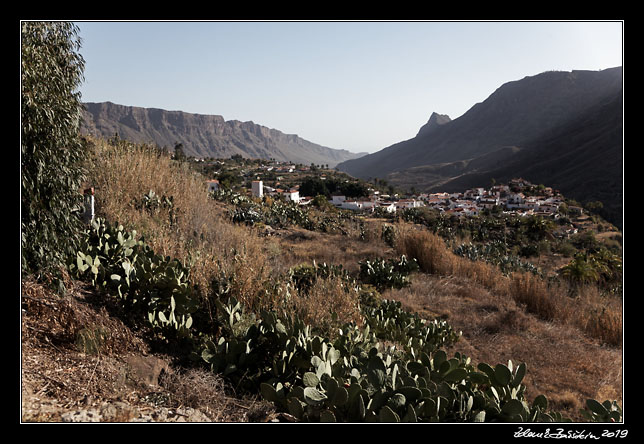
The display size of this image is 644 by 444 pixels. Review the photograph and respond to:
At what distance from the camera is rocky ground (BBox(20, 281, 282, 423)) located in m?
1.79

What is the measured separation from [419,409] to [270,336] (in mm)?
1070

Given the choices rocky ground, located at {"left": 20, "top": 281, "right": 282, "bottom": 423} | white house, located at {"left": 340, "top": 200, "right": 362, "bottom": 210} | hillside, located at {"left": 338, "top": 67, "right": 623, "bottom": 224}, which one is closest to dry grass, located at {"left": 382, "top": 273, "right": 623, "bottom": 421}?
rocky ground, located at {"left": 20, "top": 281, "right": 282, "bottom": 423}

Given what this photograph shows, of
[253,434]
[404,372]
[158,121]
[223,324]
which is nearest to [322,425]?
[253,434]

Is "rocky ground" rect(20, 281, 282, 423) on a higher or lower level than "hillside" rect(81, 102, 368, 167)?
lower

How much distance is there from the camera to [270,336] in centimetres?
247

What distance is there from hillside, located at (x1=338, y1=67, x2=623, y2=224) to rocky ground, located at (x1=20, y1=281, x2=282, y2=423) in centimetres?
2704

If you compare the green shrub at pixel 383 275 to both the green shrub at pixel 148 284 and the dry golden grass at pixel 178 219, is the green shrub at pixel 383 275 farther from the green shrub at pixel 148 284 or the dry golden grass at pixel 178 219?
the green shrub at pixel 148 284

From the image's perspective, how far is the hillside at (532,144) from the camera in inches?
1667

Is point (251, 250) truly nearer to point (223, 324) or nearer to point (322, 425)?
point (223, 324)

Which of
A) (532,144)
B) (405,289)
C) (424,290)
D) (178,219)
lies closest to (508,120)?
(532,144)

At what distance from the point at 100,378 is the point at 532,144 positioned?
76.4 meters

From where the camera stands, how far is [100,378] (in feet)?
6.52

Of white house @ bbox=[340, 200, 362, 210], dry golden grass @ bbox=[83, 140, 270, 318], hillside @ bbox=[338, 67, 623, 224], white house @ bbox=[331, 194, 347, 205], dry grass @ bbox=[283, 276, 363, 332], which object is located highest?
hillside @ bbox=[338, 67, 623, 224]

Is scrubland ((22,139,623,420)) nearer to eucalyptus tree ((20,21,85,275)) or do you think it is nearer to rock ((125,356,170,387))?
rock ((125,356,170,387))
